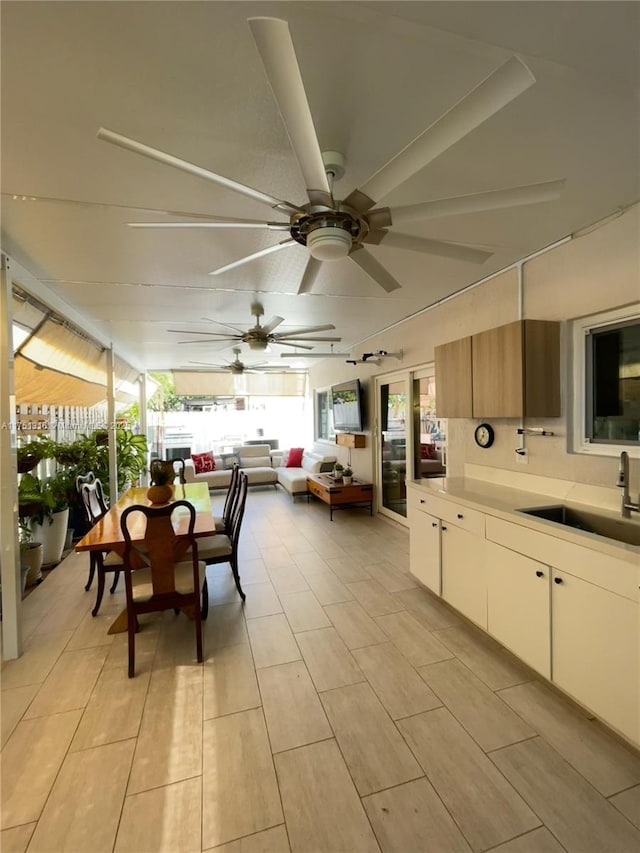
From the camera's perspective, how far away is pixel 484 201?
127cm

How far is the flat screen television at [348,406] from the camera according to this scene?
18.2 ft

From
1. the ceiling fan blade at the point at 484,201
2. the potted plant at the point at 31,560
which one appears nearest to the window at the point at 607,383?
the ceiling fan blade at the point at 484,201

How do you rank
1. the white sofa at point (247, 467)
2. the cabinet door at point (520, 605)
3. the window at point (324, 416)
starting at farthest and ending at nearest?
the window at point (324, 416) < the white sofa at point (247, 467) < the cabinet door at point (520, 605)

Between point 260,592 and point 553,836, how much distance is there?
2252 mm

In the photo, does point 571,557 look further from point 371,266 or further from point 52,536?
point 52,536

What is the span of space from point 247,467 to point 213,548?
505 centimetres

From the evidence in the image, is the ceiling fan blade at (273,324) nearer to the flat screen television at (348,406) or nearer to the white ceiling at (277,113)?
the white ceiling at (277,113)

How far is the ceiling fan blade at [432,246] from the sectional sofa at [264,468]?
516 centimetres

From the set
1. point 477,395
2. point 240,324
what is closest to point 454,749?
point 477,395

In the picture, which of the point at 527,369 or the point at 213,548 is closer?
the point at 527,369

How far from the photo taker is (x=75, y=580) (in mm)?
3381

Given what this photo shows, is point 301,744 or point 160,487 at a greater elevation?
point 160,487

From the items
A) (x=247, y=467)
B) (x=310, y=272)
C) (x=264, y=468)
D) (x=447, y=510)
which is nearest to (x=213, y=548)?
(x=447, y=510)

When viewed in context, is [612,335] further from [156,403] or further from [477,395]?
[156,403]
